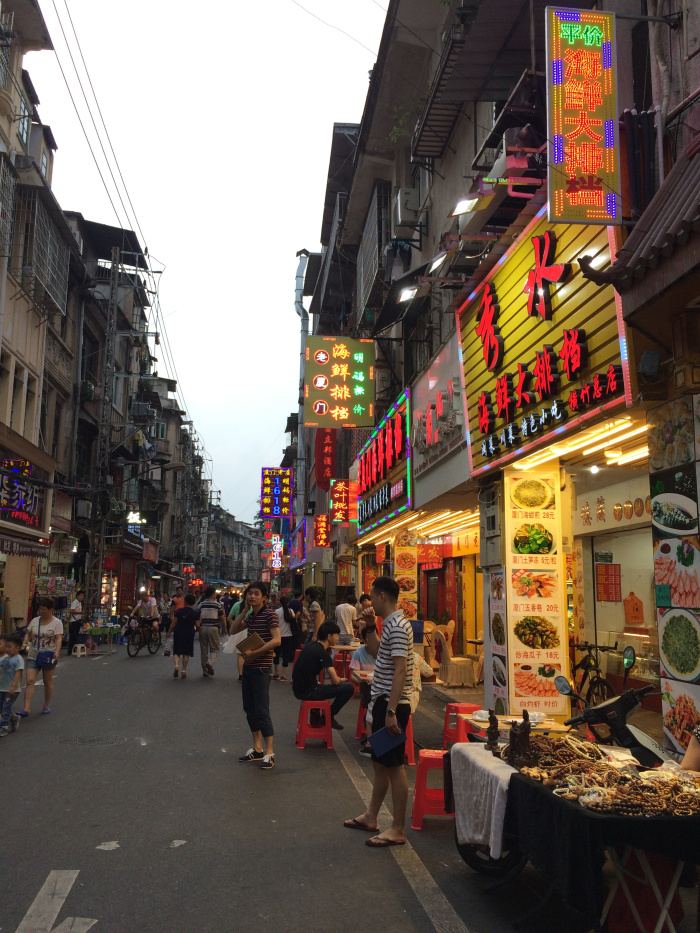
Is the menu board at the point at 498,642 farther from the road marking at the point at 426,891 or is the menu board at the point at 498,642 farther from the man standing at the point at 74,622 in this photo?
the man standing at the point at 74,622

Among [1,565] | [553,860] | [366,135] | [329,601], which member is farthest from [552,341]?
[329,601]

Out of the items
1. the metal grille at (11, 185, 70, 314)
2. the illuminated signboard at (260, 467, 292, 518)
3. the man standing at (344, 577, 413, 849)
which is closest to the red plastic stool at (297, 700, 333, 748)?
the man standing at (344, 577, 413, 849)

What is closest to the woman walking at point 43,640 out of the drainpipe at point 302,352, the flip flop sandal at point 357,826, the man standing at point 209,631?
the man standing at point 209,631

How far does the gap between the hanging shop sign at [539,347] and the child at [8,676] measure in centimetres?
652

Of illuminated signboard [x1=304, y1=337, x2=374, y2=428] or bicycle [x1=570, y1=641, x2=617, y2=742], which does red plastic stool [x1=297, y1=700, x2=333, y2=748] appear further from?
illuminated signboard [x1=304, y1=337, x2=374, y2=428]

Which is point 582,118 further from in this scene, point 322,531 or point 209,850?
point 322,531

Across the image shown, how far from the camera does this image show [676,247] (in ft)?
17.3

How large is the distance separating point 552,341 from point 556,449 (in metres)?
1.27

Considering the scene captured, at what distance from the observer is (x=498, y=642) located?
33.7 ft

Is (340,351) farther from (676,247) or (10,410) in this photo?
(676,247)

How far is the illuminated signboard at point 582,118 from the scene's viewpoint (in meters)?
6.71

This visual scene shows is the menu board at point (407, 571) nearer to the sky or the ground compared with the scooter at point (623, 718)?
nearer to the sky

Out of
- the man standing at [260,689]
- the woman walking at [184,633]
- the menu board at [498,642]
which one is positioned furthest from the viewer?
the woman walking at [184,633]

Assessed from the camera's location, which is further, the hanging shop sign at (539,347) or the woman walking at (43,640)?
the woman walking at (43,640)
